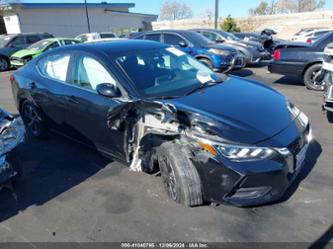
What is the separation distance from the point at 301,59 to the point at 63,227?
7189mm

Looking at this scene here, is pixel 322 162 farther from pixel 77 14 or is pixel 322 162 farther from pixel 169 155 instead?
pixel 77 14

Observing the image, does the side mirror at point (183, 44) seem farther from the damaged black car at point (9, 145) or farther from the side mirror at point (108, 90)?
the damaged black car at point (9, 145)

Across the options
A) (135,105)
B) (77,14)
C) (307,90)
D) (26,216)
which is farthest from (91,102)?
(77,14)

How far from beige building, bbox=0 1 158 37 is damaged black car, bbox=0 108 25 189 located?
100 feet

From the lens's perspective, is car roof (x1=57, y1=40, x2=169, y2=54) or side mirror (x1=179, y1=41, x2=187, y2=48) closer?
car roof (x1=57, y1=40, x2=169, y2=54)

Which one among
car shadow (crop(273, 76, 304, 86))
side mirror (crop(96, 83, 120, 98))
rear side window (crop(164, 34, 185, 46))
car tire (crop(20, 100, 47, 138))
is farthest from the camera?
rear side window (crop(164, 34, 185, 46))

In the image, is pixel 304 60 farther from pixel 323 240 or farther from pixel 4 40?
pixel 4 40

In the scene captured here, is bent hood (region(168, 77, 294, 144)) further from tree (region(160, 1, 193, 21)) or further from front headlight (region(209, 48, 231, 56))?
tree (region(160, 1, 193, 21))

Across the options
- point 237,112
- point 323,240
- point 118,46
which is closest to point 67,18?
point 118,46

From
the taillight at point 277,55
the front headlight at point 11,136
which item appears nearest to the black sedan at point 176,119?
the front headlight at point 11,136

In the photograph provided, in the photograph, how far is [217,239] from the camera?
2635 millimetres

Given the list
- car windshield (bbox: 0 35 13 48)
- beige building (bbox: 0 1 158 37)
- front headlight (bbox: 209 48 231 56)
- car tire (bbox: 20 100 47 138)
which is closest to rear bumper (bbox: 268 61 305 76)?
front headlight (bbox: 209 48 231 56)

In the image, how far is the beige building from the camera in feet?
97.9

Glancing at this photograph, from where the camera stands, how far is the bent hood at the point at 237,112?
277 cm
